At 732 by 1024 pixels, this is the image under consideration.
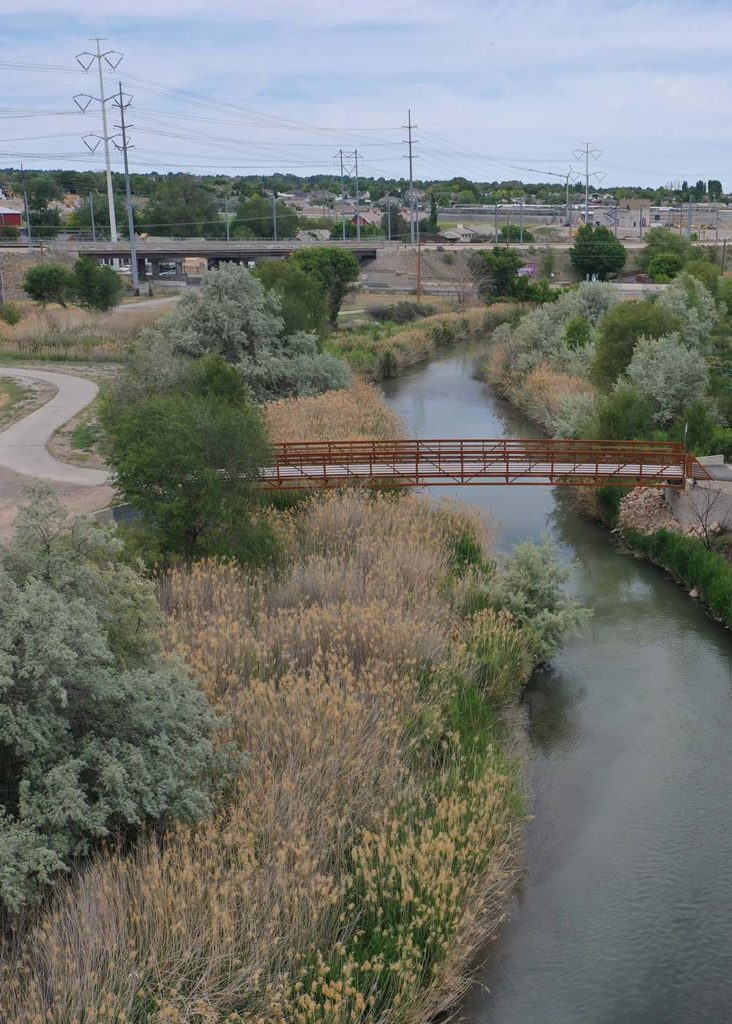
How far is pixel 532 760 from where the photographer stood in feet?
56.6

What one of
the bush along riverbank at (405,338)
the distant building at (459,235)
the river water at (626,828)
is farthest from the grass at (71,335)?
the distant building at (459,235)

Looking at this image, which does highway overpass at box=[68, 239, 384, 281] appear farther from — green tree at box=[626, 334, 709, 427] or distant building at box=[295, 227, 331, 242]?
green tree at box=[626, 334, 709, 427]

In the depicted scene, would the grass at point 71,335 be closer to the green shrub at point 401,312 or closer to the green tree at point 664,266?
the green shrub at point 401,312

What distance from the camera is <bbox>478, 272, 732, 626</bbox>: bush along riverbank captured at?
992 inches

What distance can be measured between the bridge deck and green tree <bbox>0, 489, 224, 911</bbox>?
11.8 m

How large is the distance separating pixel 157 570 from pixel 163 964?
35.2 feet

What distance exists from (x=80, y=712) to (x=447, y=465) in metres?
17.5

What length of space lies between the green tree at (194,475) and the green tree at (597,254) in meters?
71.9

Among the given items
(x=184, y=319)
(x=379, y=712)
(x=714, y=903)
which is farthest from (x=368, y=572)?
(x=184, y=319)

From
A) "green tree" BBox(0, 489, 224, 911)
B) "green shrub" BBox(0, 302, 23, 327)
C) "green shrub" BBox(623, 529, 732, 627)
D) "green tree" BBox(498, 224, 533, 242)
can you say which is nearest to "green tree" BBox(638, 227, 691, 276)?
"green tree" BBox(498, 224, 533, 242)

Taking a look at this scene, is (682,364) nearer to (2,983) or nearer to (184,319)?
(184,319)

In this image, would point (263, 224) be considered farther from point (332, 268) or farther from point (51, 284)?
point (51, 284)

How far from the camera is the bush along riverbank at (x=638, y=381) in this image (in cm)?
2519

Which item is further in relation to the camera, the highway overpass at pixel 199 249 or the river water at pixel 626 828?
the highway overpass at pixel 199 249
